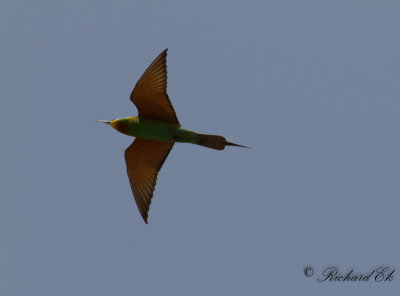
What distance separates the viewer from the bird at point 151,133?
7.66 m

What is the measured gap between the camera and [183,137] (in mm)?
7730

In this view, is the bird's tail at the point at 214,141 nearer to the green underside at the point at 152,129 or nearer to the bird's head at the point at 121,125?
the green underside at the point at 152,129

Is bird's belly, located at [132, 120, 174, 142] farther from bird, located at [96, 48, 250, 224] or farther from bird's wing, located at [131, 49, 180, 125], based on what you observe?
bird's wing, located at [131, 49, 180, 125]

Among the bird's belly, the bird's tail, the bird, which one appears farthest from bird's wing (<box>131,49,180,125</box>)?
the bird's tail

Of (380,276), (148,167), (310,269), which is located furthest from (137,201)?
(380,276)

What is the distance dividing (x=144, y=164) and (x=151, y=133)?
0.56m

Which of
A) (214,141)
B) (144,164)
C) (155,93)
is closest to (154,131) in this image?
(155,93)

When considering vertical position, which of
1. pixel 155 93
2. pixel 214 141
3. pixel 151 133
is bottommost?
pixel 214 141

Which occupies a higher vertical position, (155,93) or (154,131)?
(155,93)

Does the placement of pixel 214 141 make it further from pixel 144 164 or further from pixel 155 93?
pixel 144 164

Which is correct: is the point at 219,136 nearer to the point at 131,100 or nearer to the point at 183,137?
the point at 183,137

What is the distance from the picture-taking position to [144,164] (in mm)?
8234

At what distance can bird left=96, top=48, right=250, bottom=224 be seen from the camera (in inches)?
302

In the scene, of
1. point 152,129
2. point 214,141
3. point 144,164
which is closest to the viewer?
point 214,141
